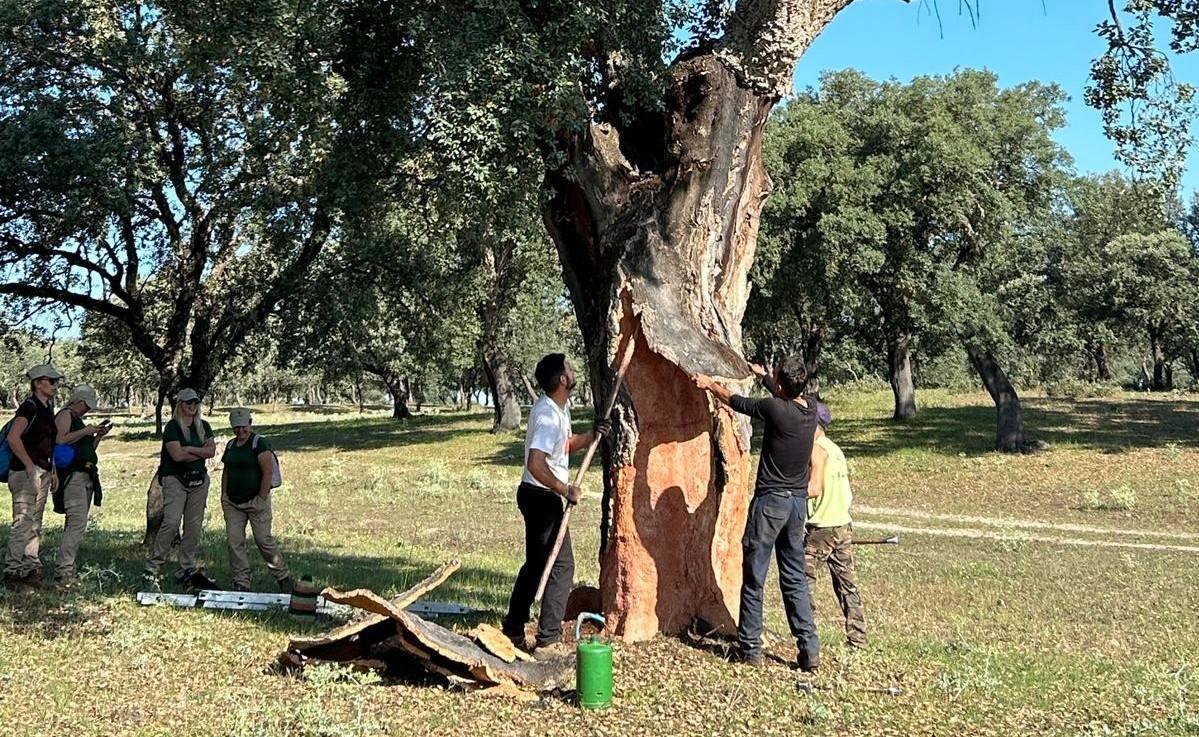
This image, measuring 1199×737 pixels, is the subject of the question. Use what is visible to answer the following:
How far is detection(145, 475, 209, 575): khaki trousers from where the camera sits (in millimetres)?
9914

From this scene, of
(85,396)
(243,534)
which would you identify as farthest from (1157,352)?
(85,396)

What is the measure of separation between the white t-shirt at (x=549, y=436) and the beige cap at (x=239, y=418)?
3.70 metres

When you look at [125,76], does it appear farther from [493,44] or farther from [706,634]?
[706,634]

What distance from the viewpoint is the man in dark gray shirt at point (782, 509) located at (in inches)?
267

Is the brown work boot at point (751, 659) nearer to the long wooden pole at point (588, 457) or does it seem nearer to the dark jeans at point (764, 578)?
the dark jeans at point (764, 578)

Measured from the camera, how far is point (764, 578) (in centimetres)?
681

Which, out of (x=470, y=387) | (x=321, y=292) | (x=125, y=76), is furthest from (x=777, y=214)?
(x=470, y=387)

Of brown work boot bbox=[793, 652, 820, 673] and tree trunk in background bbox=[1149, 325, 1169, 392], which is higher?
tree trunk in background bbox=[1149, 325, 1169, 392]

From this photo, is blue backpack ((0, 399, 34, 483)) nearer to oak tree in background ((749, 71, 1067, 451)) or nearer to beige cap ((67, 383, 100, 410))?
beige cap ((67, 383, 100, 410))

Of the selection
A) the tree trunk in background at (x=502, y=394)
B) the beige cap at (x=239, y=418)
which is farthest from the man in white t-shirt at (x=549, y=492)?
the tree trunk in background at (x=502, y=394)

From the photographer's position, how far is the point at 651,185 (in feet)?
25.1

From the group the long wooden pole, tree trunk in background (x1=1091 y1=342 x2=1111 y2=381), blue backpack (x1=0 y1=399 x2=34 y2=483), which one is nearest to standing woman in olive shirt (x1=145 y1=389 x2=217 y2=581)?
blue backpack (x1=0 y1=399 x2=34 y2=483)

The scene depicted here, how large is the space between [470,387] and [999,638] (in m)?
67.7

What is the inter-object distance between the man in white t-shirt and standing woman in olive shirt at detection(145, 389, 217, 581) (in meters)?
4.55
